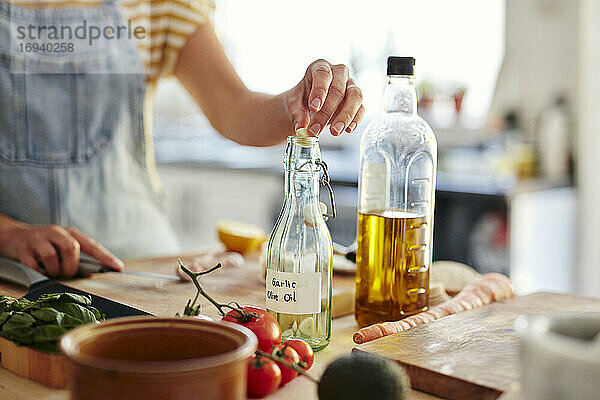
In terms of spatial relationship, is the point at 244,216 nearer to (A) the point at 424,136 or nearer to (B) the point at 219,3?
(B) the point at 219,3

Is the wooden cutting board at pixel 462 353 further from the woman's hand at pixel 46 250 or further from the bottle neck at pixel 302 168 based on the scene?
the woman's hand at pixel 46 250

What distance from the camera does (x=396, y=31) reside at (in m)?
3.66

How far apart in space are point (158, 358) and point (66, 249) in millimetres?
575

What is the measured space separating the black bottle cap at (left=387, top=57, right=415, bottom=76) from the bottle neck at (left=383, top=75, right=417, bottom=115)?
0.04ft

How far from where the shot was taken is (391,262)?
91cm

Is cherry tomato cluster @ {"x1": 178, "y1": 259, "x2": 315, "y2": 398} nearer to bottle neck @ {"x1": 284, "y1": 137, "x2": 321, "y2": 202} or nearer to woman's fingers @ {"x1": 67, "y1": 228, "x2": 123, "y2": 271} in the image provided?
bottle neck @ {"x1": 284, "y1": 137, "x2": 321, "y2": 202}

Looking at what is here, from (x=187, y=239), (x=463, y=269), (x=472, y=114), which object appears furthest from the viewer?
(x=187, y=239)

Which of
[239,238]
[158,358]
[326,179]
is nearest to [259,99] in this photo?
[239,238]

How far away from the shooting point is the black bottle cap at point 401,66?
2.92 feet

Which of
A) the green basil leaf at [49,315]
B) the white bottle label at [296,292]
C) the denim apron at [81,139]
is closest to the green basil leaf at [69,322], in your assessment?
the green basil leaf at [49,315]

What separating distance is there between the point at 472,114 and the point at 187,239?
1713 millimetres

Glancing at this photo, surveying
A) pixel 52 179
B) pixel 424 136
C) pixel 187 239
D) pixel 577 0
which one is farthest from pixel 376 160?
pixel 187 239

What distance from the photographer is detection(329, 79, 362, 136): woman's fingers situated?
899mm

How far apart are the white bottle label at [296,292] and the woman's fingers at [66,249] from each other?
0.44 m
